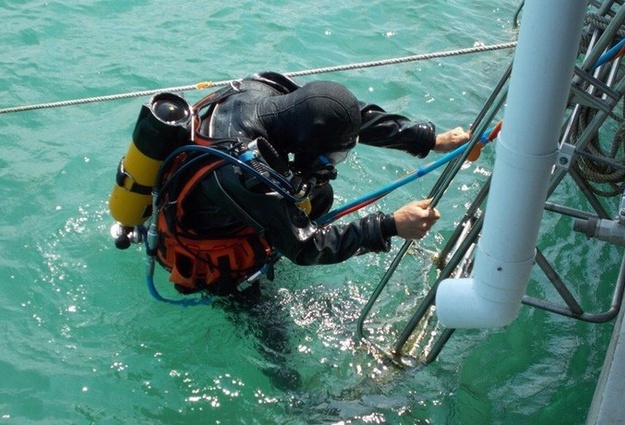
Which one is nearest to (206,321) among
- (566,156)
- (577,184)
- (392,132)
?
(392,132)

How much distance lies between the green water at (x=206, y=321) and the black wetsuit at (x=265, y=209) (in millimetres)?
881

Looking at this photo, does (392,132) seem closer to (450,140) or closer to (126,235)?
(450,140)

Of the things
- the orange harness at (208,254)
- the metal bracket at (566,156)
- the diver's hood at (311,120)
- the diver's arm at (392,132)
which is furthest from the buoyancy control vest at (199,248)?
the metal bracket at (566,156)

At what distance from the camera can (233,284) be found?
154 inches

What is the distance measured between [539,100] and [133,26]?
6447 millimetres

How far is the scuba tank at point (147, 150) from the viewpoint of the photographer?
333 centimetres

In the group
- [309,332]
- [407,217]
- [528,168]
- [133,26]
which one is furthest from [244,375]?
[133,26]

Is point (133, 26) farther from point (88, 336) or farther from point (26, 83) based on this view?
point (88, 336)

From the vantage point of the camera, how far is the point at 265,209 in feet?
10.8

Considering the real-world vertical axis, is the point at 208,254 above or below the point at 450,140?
below

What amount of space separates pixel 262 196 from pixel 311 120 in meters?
0.42

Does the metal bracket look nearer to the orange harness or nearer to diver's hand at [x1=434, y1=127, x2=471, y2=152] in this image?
diver's hand at [x1=434, y1=127, x2=471, y2=152]

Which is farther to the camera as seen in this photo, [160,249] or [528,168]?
[160,249]

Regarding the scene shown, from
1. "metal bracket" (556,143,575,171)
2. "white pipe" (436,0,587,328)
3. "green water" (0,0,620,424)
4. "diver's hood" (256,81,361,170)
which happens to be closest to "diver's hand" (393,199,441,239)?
"diver's hood" (256,81,361,170)
